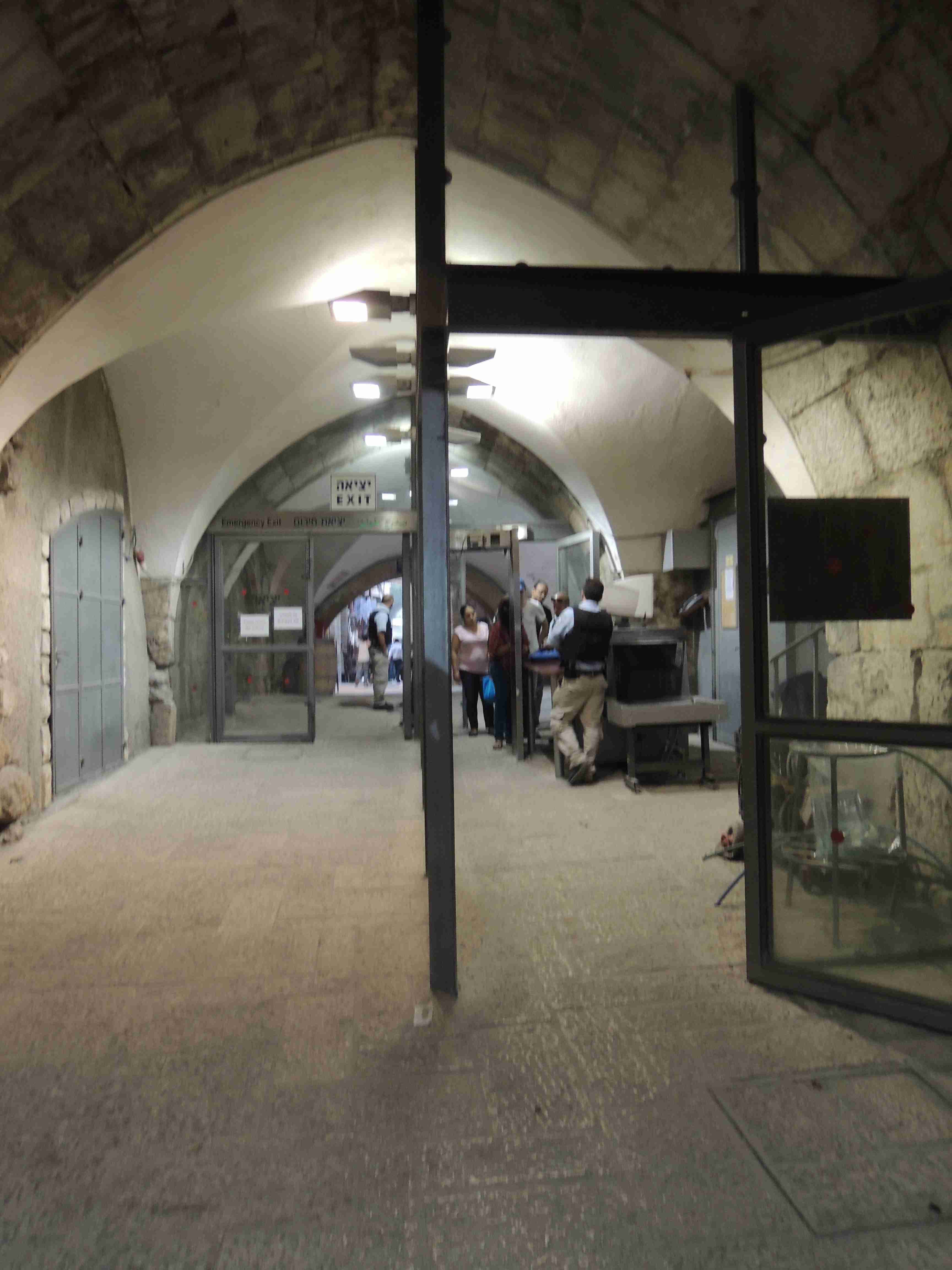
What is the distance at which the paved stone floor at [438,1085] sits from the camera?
1868 mm

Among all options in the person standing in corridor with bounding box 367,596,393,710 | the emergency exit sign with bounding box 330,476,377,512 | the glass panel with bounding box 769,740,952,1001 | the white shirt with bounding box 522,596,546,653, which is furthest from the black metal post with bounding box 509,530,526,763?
the person standing in corridor with bounding box 367,596,393,710

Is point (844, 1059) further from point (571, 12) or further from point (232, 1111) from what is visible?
point (571, 12)

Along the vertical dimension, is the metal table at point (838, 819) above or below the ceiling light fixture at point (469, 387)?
below

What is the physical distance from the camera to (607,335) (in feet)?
10.2

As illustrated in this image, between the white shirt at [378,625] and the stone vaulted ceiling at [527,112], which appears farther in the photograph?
the white shirt at [378,625]

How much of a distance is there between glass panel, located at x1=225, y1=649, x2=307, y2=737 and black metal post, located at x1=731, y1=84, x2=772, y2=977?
7.16 m

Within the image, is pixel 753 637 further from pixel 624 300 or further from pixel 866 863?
pixel 624 300

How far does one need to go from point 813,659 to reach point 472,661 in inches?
254

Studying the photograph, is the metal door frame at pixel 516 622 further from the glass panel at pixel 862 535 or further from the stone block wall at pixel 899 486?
the stone block wall at pixel 899 486

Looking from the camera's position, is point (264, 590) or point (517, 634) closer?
point (517, 634)

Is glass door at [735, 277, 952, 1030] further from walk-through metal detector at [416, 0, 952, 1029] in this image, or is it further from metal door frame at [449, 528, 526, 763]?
metal door frame at [449, 528, 526, 763]

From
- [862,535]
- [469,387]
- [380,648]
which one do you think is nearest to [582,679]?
[469,387]

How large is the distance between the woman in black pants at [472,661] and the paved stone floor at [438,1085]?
16.6 feet

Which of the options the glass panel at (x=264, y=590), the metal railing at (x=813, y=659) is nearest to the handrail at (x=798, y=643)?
the metal railing at (x=813, y=659)
